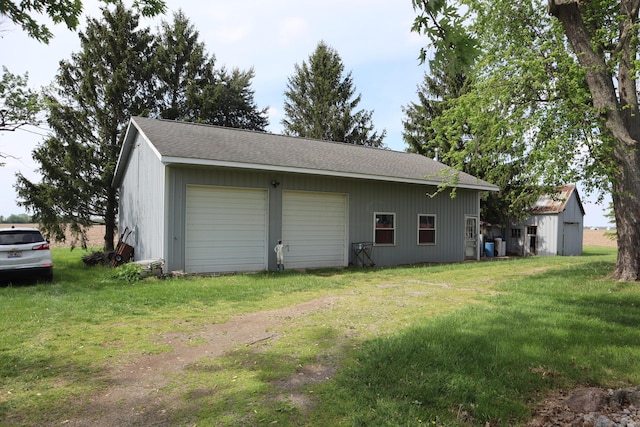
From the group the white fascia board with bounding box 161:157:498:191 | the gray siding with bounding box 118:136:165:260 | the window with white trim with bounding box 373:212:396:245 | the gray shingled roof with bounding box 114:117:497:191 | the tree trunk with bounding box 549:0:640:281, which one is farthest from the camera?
the window with white trim with bounding box 373:212:396:245

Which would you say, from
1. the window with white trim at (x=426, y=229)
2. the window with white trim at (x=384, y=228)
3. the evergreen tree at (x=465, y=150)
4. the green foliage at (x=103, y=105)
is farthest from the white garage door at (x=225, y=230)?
the green foliage at (x=103, y=105)

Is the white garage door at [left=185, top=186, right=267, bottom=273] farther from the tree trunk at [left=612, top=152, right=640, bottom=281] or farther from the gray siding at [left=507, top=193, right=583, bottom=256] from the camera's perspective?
the gray siding at [left=507, top=193, right=583, bottom=256]

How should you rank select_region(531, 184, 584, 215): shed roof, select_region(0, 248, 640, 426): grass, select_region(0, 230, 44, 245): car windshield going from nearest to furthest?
select_region(0, 248, 640, 426): grass
select_region(0, 230, 44, 245): car windshield
select_region(531, 184, 584, 215): shed roof

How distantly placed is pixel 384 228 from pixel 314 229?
2814 mm

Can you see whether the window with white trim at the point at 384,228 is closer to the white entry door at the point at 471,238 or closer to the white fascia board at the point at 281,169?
the white fascia board at the point at 281,169

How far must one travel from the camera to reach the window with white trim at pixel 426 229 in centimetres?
1493

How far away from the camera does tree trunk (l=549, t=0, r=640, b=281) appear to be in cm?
739

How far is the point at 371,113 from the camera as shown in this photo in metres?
33.3

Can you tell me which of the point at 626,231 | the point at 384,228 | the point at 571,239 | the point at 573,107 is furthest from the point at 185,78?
the point at 571,239

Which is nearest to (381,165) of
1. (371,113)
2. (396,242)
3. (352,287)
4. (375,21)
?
(396,242)

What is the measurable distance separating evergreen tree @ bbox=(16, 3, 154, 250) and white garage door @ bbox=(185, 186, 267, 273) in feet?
27.3

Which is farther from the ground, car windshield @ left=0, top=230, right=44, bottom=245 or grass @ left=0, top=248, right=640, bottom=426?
car windshield @ left=0, top=230, right=44, bottom=245

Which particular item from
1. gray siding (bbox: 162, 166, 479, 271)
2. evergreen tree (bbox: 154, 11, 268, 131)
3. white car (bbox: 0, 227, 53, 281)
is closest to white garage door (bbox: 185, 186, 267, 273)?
gray siding (bbox: 162, 166, 479, 271)

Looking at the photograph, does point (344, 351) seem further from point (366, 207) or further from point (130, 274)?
point (366, 207)
